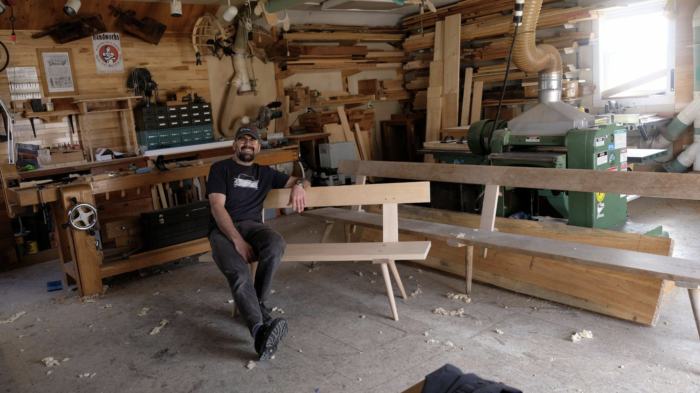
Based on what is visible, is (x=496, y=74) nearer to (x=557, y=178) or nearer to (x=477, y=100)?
(x=477, y=100)

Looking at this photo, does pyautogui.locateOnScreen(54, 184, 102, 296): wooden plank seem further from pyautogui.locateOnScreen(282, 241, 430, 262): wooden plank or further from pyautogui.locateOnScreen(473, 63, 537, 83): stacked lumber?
pyautogui.locateOnScreen(473, 63, 537, 83): stacked lumber

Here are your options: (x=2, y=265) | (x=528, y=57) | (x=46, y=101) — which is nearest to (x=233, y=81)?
(x=46, y=101)

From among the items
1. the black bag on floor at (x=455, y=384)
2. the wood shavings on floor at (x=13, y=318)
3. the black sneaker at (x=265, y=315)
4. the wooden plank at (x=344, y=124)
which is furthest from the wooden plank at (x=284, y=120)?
the black bag on floor at (x=455, y=384)

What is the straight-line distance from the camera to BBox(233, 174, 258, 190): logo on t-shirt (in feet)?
12.4

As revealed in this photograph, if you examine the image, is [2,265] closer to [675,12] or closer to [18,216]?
[18,216]

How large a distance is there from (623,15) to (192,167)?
18.6 feet

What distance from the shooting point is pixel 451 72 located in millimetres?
8148

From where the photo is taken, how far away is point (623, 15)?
22.7 ft

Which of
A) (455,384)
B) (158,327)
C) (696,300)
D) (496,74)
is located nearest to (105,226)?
(158,327)

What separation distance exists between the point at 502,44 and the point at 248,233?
5471 mm

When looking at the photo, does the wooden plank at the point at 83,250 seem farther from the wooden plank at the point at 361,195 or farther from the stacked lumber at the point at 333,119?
the stacked lumber at the point at 333,119

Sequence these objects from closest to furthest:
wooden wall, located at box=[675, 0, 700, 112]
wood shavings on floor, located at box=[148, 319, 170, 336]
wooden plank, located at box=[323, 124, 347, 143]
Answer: wood shavings on floor, located at box=[148, 319, 170, 336], wooden wall, located at box=[675, 0, 700, 112], wooden plank, located at box=[323, 124, 347, 143]

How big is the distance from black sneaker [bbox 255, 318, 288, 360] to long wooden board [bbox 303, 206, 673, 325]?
134cm

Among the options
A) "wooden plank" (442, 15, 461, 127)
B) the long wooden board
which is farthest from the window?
the long wooden board
